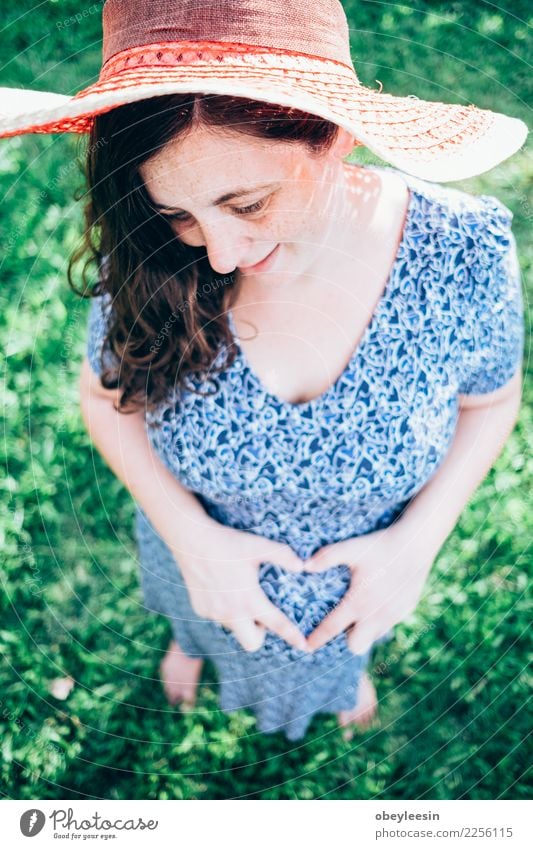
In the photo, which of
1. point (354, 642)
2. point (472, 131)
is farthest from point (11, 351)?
point (472, 131)

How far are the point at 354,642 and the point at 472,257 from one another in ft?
1.57

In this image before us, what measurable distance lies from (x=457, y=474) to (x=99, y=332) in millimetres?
430

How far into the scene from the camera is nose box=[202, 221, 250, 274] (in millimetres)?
611

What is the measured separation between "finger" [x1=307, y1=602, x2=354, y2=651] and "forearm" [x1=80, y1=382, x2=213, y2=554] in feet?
0.61

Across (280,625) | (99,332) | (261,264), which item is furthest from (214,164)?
(280,625)

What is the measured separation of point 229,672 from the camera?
1.05 metres

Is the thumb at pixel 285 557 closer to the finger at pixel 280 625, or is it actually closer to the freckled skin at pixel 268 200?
the finger at pixel 280 625

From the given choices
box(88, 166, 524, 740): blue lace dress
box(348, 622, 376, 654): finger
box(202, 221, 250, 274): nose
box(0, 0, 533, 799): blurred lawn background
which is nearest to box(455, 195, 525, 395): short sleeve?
box(88, 166, 524, 740): blue lace dress

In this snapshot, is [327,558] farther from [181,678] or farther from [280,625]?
[181,678]

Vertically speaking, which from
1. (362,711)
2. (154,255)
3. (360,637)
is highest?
(154,255)
